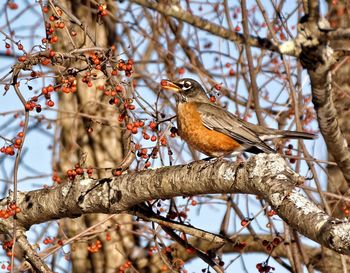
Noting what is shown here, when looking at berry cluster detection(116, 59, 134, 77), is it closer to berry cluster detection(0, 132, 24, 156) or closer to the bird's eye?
berry cluster detection(0, 132, 24, 156)

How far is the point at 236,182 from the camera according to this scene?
11.4 feet

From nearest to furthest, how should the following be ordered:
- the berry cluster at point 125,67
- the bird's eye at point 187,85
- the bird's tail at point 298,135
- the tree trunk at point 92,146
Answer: the berry cluster at point 125,67
the bird's tail at point 298,135
the bird's eye at point 187,85
the tree trunk at point 92,146

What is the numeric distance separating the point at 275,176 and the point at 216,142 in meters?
1.84

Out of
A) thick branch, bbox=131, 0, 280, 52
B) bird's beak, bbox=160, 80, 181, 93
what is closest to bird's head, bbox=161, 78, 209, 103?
bird's beak, bbox=160, 80, 181, 93

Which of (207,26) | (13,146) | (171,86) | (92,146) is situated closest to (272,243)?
(207,26)

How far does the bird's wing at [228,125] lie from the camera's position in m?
5.02

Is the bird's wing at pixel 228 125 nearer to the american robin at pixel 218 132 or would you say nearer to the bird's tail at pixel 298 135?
the american robin at pixel 218 132

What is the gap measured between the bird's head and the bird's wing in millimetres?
200

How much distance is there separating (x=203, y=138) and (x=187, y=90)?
0.71 m

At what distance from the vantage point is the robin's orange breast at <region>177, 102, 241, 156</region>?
5020 millimetres

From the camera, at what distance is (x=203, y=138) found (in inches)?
198

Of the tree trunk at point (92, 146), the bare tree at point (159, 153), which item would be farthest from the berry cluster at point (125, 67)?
the tree trunk at point (92, 146)

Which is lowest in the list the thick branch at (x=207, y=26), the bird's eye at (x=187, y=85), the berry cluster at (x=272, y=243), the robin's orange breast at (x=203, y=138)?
the berry cluster at (x=272, y=243)

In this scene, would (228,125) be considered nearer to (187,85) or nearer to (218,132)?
(218,132)
